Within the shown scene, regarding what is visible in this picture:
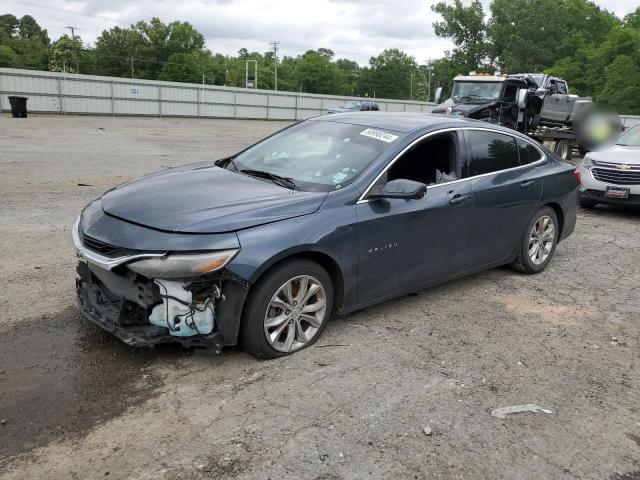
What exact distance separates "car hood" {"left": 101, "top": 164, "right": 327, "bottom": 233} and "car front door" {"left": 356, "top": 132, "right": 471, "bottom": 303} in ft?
1.71

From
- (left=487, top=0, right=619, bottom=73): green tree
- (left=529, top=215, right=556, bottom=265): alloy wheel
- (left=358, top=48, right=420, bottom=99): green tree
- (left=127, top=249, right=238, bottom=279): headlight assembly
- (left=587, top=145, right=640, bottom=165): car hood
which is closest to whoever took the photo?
(left=127, top=249, right=238, bottom=279): headlight assembly

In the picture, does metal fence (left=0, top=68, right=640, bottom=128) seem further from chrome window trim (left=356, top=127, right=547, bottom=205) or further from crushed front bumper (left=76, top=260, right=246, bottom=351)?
crushed front bumper (left=76, top=260, right=246, bottom=351)

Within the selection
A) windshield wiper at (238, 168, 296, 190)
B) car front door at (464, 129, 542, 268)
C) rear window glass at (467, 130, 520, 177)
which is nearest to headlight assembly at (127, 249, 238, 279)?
windshield wiper at (238, 168, 296, 190)

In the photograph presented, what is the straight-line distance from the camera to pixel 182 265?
3309 mm

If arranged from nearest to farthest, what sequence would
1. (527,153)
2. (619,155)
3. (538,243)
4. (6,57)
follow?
(527,153) < (538,243) < (619,155) < (6,57)

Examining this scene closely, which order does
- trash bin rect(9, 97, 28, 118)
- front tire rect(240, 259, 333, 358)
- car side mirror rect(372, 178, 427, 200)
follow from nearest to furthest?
front tire rect(240, 259, 333, 358)
car side mirror rect(372, 178, 427, 200)
trash bin rect(9, 97, 28, 118)

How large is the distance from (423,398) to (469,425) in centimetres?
34

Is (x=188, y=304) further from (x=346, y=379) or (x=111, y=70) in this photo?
(x=111, y=70)

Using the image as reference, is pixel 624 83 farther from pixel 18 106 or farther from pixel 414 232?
pixel 414 232

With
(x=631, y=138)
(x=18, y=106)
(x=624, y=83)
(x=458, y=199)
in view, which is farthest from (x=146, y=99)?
(x=624, y=83)

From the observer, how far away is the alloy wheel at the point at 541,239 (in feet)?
19.2

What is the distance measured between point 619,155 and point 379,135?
266 inches

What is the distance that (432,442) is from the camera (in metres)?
2.99

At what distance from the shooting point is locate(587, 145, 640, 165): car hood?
9203 millimetres
